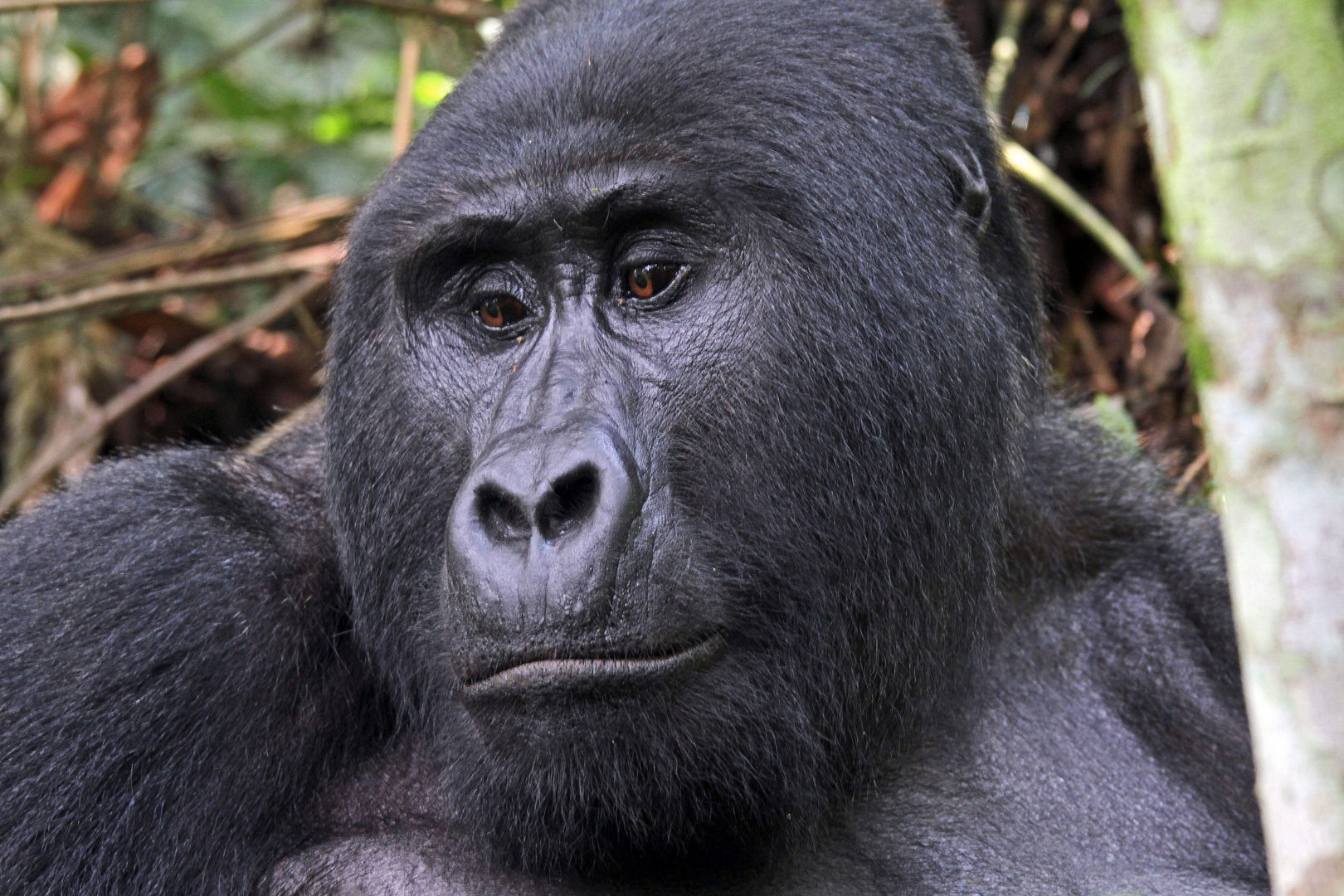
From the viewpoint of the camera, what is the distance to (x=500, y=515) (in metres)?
2.51

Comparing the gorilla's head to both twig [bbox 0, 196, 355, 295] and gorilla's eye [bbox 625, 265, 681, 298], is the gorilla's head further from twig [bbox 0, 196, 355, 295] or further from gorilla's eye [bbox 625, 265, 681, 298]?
twig [bbox 0, 196, 355, 295]

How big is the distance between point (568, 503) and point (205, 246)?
3.83 metres

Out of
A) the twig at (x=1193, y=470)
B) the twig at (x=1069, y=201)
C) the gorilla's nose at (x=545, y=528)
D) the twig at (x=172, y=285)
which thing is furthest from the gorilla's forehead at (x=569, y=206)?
the twig at (x=1069, y=201)

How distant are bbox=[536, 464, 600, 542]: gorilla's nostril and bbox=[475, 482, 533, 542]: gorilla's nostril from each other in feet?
0.10

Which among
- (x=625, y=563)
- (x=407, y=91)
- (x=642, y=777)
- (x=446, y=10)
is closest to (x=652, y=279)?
(x=625, y=563)

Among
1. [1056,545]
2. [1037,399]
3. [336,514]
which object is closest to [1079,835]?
[1056,545]

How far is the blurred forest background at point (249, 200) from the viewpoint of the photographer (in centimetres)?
541

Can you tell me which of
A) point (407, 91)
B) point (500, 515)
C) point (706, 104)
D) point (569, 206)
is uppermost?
point (407, 91)

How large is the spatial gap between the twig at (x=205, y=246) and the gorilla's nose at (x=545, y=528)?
3.37m

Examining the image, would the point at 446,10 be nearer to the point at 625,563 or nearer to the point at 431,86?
the point at 431,86

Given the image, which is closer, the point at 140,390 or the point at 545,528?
the point at 545,528

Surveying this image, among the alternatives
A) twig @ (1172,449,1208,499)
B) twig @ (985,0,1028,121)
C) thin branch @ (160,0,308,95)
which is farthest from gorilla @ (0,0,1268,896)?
thin branch @ (160,0,308,95)

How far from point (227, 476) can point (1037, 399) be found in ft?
6.22

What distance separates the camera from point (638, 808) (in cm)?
260
